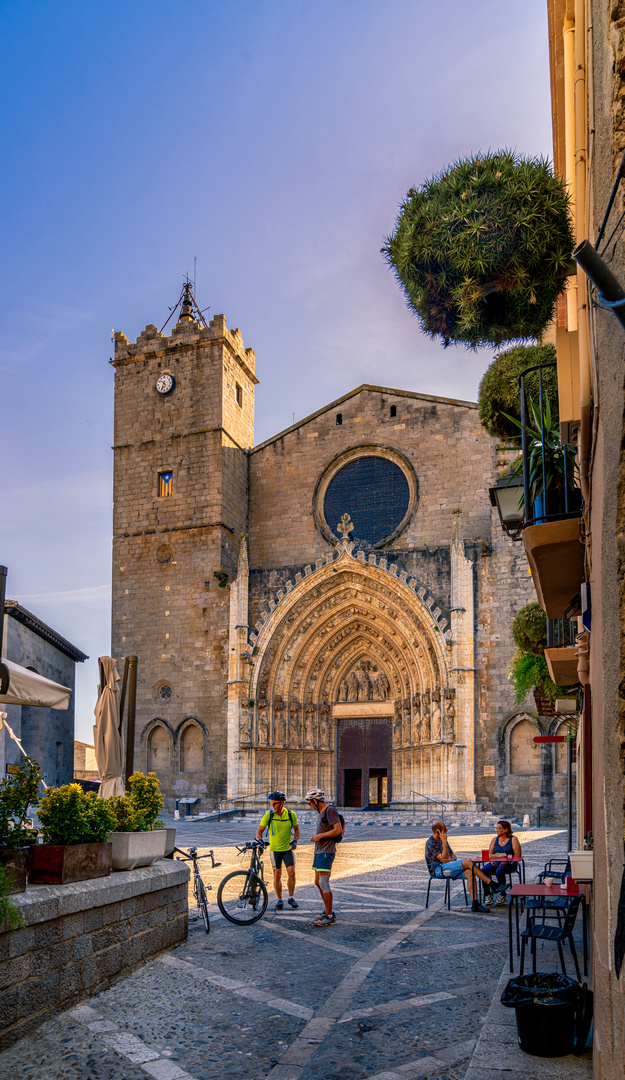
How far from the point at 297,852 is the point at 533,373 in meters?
10.6

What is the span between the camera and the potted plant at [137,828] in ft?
23.2

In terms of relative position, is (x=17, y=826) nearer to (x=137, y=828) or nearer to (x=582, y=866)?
(x=137, y=828)

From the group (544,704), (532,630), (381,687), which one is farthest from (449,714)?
(532,630)

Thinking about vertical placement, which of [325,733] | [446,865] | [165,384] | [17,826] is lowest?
[325,733]

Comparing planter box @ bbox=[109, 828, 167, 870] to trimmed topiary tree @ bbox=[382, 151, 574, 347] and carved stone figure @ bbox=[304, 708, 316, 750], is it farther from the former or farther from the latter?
carved stone figure @ bbox=[304, 708, 316, 750]

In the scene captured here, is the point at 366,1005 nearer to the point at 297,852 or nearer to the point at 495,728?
the point at 297,852

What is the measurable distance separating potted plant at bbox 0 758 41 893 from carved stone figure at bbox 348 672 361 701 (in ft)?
66.5

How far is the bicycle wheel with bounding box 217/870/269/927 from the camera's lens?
28.5ft

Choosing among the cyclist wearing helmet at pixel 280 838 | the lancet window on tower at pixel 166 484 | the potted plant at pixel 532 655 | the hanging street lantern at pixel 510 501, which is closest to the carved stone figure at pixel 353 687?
→ the lancet window on tower at pixel 166 484

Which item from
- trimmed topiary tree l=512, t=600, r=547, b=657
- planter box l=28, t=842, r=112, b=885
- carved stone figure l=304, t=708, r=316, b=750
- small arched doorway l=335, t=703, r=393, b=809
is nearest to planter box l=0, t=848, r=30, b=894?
planter box l=28, t=842, r=112, b=885

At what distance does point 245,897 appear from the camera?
8.93m

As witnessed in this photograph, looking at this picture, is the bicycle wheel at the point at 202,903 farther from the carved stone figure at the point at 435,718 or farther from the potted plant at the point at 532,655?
the carved stone figure at the point at 435,718

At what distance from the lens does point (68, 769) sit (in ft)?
103

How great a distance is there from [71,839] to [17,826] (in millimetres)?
517
